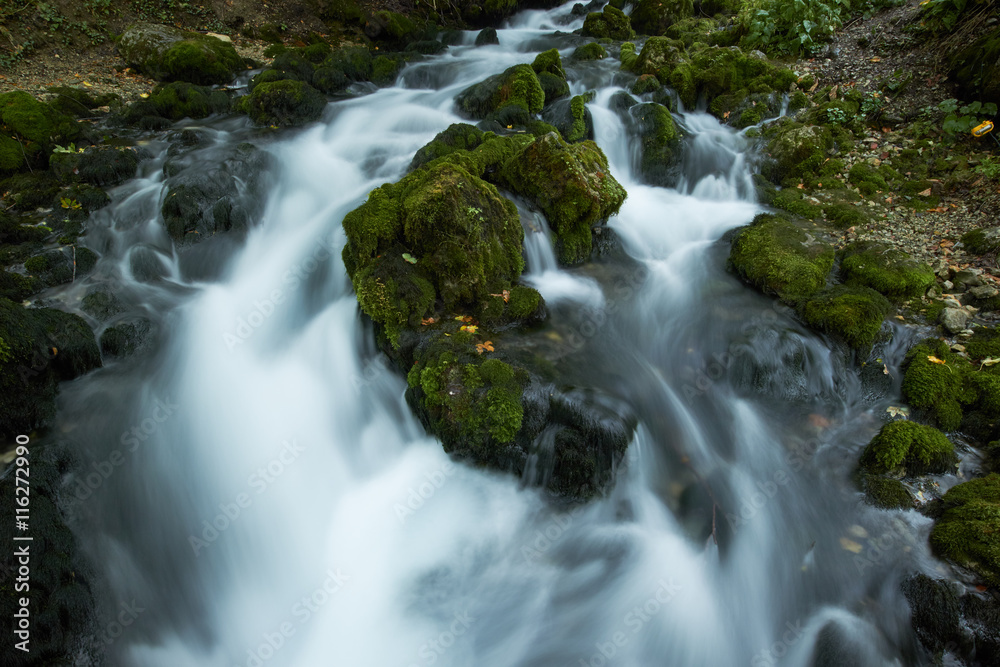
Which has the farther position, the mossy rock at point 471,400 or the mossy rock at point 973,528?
the mossy rock at point 471,400

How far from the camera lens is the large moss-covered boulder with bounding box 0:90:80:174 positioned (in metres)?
7.66

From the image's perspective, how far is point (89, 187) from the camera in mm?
7488

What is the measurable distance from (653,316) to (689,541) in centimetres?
291

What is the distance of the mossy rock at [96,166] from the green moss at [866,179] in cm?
1174

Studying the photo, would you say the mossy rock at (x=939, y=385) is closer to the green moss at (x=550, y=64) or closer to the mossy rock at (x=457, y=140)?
the mossy rock at (x=457, y=140)

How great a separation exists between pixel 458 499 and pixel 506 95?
770 cm

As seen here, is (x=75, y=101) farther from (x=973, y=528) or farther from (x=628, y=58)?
(x=973, y=528)

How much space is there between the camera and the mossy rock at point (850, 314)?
5457mm

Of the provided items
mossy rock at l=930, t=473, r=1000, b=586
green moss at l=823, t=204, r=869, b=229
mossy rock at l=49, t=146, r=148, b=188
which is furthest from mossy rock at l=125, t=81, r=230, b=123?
mossy rock at l=930, t=473, r=1000, b=586

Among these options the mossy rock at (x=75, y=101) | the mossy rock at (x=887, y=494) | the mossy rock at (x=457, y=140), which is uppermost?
the mossy rock at (x=457, y=140)

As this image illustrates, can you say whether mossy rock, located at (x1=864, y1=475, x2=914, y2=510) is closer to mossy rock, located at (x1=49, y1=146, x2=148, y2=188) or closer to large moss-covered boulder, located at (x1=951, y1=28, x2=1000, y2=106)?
large moss-covered boulder, located at (x1=951, y1=28, x2=1000, y2=106)

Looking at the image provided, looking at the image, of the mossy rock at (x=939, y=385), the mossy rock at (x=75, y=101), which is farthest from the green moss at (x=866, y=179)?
the mossy rock at (x=75, y=101)

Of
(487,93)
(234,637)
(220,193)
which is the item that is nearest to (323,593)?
(234,637)

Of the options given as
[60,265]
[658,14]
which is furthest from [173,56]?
[658,14]
